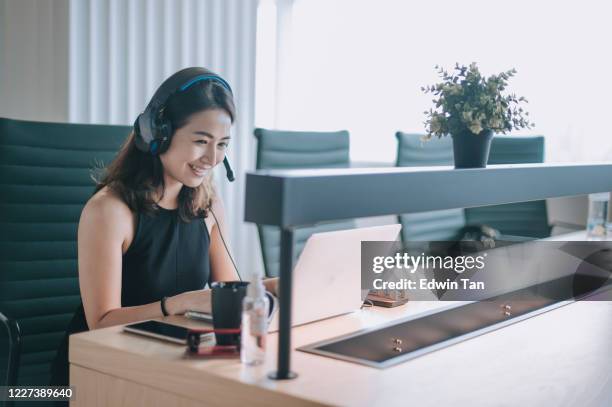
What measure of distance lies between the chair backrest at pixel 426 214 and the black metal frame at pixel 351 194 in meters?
1.61

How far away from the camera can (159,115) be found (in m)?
1.66

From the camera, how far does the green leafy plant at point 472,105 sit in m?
1.45

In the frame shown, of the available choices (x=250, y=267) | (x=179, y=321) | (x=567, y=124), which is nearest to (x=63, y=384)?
(x=179, y=321)

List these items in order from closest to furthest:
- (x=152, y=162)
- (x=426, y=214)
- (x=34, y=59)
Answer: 1. (x=152, y=162)
2. (x=34, y=59)
3. (x=426, y=214)

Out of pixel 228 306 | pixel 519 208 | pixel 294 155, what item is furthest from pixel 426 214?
pixel 228 306

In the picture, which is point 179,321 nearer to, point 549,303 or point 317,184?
point 317,184

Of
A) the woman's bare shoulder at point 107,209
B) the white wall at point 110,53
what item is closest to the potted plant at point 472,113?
the woman's bare shoulder at point 107,209

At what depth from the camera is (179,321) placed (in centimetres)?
138

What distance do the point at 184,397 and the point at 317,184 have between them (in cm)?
38

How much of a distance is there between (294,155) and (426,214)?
37.2 inches

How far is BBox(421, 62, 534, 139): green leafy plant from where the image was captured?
57.0 inches

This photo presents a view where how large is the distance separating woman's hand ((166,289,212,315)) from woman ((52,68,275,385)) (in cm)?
14

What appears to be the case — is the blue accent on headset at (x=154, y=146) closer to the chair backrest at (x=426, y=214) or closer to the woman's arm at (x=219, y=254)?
the woman's arm at (x=219, y=254)

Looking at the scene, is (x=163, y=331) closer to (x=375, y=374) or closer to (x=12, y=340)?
(x=375, y=374)
